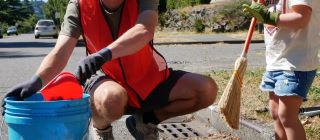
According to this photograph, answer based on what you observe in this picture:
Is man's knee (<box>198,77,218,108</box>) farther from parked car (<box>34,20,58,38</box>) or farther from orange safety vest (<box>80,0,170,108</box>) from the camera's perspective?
parked car (<box>34,20,58,38</box>)

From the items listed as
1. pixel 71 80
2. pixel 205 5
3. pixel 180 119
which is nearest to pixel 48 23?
pixel 205 5

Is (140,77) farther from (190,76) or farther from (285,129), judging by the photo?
(285,129)

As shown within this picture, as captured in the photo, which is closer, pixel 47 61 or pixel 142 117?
pixel 47 61

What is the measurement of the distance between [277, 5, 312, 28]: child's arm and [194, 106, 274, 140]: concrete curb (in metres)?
1.27

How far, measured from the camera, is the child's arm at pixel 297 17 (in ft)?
11.2

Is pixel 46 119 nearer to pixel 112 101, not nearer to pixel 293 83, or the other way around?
pixel 112 101

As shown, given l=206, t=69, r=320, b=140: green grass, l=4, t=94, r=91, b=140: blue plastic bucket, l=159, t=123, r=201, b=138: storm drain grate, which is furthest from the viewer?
l=159, t=123, r=201, b=138: storm drain grate

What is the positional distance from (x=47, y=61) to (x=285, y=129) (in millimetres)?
1574

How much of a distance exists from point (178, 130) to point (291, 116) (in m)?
1.85

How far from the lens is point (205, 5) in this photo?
35.1 meters

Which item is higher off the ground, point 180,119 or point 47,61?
point 47,61

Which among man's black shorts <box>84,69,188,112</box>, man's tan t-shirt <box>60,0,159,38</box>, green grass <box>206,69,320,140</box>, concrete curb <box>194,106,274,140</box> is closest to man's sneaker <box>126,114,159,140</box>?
man's black shorts <box>84,69,188,112</box>

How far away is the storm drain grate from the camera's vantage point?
16.4ft

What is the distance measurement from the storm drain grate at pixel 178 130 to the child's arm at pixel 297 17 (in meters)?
1.84
